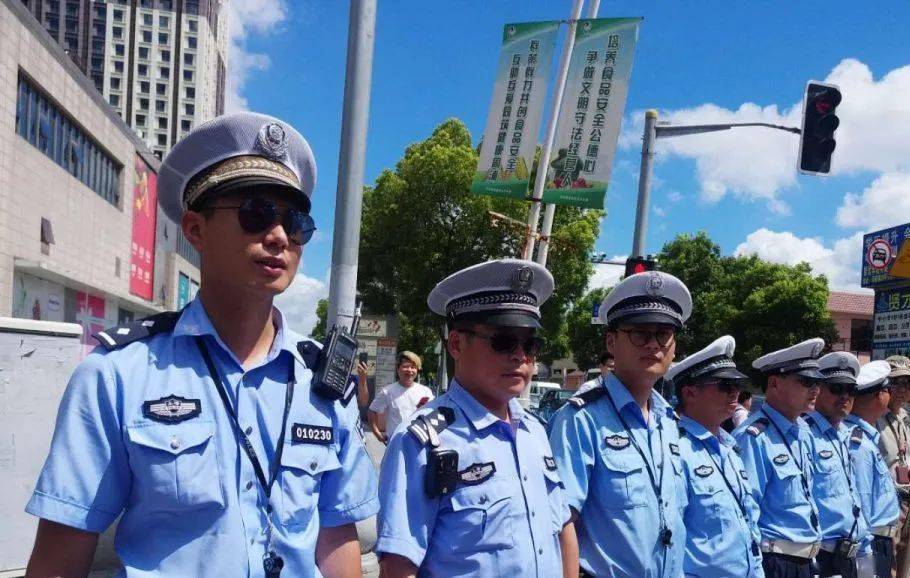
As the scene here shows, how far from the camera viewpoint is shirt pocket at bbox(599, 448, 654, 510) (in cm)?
305

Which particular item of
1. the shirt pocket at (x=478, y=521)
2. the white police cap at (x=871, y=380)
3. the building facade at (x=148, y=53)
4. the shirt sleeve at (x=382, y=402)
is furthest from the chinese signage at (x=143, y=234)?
the building facade at (x=148, y=53)

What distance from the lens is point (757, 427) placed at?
460 cm

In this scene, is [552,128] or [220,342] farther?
[552,128]

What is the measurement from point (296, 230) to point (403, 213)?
23126 mm

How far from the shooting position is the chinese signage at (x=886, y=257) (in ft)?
84.2

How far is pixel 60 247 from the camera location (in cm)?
1944

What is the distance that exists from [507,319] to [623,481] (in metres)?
0.93

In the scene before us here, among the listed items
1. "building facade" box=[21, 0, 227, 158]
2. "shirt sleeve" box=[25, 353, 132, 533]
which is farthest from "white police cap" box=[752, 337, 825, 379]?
"building facade" box=[21, 0, 227, 158]

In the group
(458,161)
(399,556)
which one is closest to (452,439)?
(399,556)

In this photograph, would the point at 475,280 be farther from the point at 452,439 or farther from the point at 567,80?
the point at 567,80

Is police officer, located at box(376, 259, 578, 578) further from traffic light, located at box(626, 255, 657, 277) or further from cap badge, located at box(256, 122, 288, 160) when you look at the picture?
traffic light, located at box(626, 255, 657, 277)

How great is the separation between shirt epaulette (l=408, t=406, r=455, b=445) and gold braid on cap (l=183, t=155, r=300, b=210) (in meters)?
1.01

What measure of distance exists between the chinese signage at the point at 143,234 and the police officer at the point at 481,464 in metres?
25.3

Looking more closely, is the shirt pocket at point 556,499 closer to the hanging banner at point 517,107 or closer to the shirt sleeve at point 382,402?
the shirt sleeve at point 382,402
